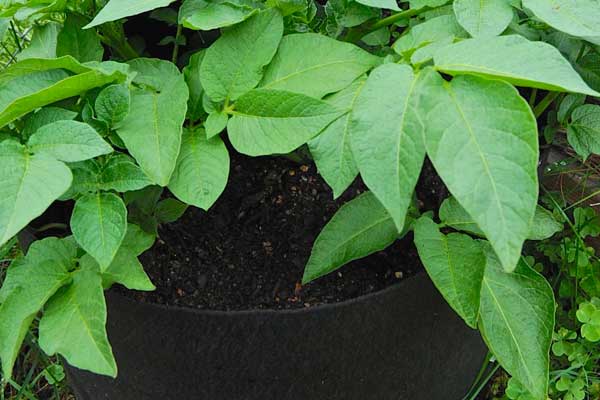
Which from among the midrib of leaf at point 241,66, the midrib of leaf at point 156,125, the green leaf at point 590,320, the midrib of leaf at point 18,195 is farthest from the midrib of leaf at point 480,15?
the green leaf at point 590,320

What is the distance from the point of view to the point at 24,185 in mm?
652

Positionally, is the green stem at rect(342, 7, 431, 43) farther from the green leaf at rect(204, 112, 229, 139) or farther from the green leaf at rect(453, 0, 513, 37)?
the green leaf at rect(204, 112, 229, 139)

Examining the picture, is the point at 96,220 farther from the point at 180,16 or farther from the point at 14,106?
the point at 180,16

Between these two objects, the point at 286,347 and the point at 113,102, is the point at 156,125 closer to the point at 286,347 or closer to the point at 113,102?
the point at 113,102

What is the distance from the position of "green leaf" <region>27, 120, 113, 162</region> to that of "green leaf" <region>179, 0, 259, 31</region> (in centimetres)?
15

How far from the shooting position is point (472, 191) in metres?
0.60

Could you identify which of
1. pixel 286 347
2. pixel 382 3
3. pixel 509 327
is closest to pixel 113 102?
pixel 382 3

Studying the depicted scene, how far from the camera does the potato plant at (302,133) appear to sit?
0.63 metres

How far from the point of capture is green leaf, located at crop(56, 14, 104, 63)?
863 mm

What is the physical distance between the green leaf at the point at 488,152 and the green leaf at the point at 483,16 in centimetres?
12

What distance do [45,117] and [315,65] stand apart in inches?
11.1

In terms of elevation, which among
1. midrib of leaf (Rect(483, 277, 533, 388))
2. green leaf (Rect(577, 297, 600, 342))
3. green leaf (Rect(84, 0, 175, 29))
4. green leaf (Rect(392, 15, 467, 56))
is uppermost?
green leaf (Rect(84, 0, 175, 29))

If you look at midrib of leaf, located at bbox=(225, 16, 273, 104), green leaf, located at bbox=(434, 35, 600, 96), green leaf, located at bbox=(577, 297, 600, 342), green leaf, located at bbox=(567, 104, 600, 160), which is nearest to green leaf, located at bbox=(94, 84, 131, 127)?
midrib of leaf, located at bbox=(225, 16, 273, 104)

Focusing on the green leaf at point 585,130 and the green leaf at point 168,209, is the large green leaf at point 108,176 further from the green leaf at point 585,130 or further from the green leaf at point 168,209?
the green leaf at point 585,130
